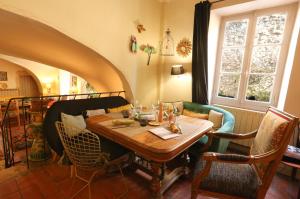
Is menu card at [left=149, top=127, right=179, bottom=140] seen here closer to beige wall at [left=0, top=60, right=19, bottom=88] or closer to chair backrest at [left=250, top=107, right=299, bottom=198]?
chair backrest at [left=250, top=107, right=299, bottom=198]

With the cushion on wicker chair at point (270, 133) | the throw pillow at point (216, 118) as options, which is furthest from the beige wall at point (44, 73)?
the cushion on wicker chair at point (270, 133)

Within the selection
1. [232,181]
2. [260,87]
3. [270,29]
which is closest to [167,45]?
[270,29]

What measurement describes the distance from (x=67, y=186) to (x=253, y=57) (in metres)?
3.39

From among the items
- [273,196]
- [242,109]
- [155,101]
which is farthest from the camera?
[155,101]

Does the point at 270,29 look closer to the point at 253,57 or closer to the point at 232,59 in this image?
the point at 253,57

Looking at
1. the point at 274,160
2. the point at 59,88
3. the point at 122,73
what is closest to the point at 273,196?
the point at 274,160

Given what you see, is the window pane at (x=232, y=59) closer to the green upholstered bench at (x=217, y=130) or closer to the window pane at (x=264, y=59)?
the window pane at (x=264, y=59)

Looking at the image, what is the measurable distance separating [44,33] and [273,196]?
3.59 m

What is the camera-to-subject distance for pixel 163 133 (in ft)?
4.82

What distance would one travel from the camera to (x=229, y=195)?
1.23m

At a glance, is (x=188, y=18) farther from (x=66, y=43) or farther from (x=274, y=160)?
(x=274, y=160)

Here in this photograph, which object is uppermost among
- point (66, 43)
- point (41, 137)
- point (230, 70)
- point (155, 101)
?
point (66, 43)

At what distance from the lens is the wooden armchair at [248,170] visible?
3.88ft

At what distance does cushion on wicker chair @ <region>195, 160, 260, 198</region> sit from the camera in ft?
3.97
